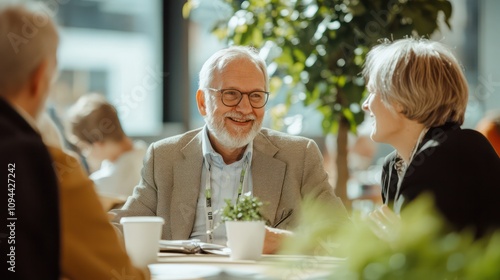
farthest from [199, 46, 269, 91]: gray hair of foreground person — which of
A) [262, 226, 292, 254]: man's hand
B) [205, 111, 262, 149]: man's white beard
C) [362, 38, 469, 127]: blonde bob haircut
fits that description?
[262, 226, 292, 254]: man's hand

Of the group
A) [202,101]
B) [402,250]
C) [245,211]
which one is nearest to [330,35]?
[202,101]

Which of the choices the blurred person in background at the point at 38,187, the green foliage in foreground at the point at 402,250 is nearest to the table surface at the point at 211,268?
the blurred person in background at the point at 38,187

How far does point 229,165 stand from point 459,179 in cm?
105

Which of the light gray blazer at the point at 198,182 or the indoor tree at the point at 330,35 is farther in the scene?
the indoor tree at the point at 330,35

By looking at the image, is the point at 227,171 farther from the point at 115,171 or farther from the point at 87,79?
the point at 87,79

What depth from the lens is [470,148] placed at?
95.5 inches

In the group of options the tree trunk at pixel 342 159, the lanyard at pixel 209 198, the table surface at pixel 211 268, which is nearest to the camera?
the table surface at pixel 211 268

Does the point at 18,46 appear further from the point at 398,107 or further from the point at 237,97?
the point at 237,97

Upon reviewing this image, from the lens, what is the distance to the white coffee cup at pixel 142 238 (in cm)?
226

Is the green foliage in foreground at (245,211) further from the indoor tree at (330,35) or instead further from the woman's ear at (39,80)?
the indoor tree at (330,35)

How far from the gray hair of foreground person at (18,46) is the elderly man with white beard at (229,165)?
152 cm

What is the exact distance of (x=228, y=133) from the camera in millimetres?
3148

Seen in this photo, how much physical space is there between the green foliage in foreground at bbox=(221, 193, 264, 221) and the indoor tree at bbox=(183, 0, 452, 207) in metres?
2.12

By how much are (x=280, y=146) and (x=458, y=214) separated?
103 cm
